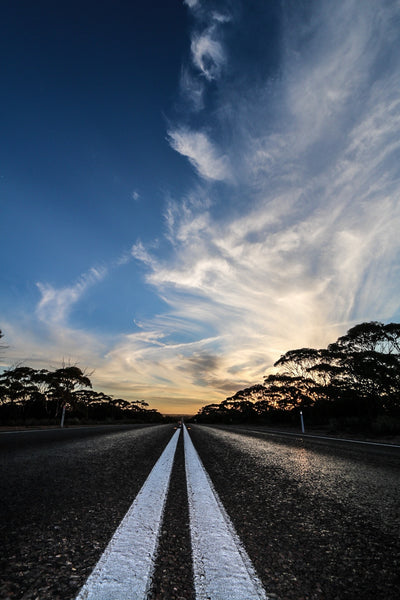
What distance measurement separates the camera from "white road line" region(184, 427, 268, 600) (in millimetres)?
974

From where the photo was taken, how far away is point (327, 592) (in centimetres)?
100

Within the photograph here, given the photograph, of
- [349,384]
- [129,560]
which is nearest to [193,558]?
[129,560]

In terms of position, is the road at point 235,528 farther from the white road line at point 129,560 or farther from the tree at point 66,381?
the tree at point 66,381

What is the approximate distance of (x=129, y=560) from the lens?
1182mm

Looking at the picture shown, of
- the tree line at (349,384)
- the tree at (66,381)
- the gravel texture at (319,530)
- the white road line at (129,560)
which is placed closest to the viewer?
the white road line at (129,560)

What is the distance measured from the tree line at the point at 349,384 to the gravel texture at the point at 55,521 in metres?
17.6

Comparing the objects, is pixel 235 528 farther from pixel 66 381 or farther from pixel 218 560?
pixel 66 381

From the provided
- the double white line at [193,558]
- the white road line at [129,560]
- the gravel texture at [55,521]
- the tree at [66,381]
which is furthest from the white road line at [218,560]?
the tree at [66,381]

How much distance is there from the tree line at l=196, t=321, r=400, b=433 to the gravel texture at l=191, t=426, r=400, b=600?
16205 mm

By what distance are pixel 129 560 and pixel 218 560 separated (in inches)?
15.1

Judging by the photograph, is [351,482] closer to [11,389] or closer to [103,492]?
[103,492]

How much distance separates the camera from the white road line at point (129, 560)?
942 millimetres

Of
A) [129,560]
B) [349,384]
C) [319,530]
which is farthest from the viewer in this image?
[349,384]

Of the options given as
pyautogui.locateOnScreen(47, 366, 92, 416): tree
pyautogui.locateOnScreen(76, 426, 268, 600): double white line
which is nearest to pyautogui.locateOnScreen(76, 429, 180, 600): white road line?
pyautogui.locateOnScreen(76, 426, 268, 600): double white line
